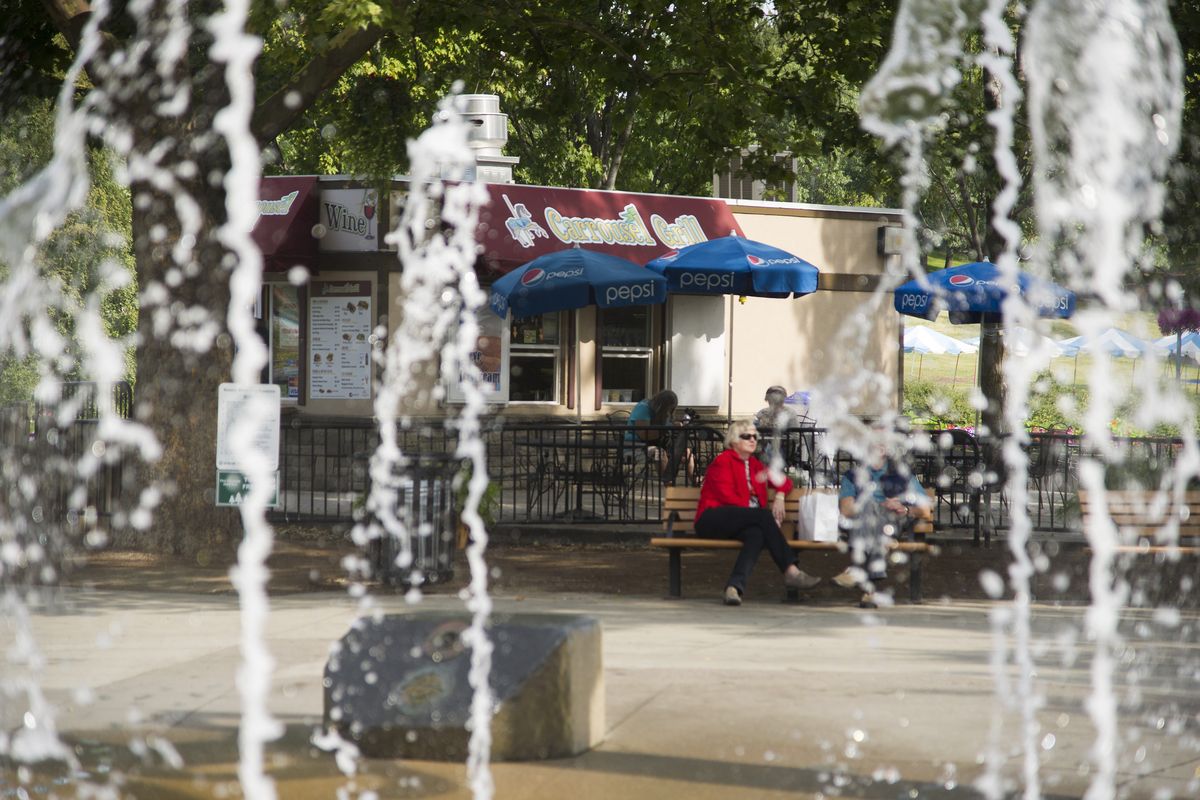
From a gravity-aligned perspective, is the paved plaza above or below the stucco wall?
below

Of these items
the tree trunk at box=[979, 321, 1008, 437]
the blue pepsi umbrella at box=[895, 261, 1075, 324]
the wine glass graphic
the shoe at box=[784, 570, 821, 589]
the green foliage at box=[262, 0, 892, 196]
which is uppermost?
the green foliage at box=[262, 0, 892, 196]

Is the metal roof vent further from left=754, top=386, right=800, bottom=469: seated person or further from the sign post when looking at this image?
the sign post

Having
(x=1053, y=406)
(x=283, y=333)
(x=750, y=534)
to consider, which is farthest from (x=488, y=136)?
(x=1053, y=406)

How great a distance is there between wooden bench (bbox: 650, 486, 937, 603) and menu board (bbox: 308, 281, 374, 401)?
400 inches

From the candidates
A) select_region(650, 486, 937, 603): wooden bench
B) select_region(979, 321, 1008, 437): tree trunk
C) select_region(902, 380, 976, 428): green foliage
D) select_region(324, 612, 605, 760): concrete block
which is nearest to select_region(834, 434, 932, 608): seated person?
select_region(650, 486, 937, 603): wooden bench

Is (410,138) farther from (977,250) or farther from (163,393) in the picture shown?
(977,250)

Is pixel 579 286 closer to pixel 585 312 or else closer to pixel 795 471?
pixel 795 471

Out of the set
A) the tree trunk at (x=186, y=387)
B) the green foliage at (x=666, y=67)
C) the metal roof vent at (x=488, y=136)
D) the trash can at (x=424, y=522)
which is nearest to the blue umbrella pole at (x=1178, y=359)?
the green foliage at (x=666, y=67)

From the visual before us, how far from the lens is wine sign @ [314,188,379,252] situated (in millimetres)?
20409

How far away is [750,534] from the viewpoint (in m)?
10.4

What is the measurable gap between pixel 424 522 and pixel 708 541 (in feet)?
7.18

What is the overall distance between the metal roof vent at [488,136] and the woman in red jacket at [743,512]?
42.1ft

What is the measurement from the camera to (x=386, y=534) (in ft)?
36.5

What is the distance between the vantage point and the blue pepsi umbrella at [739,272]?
15289mm
